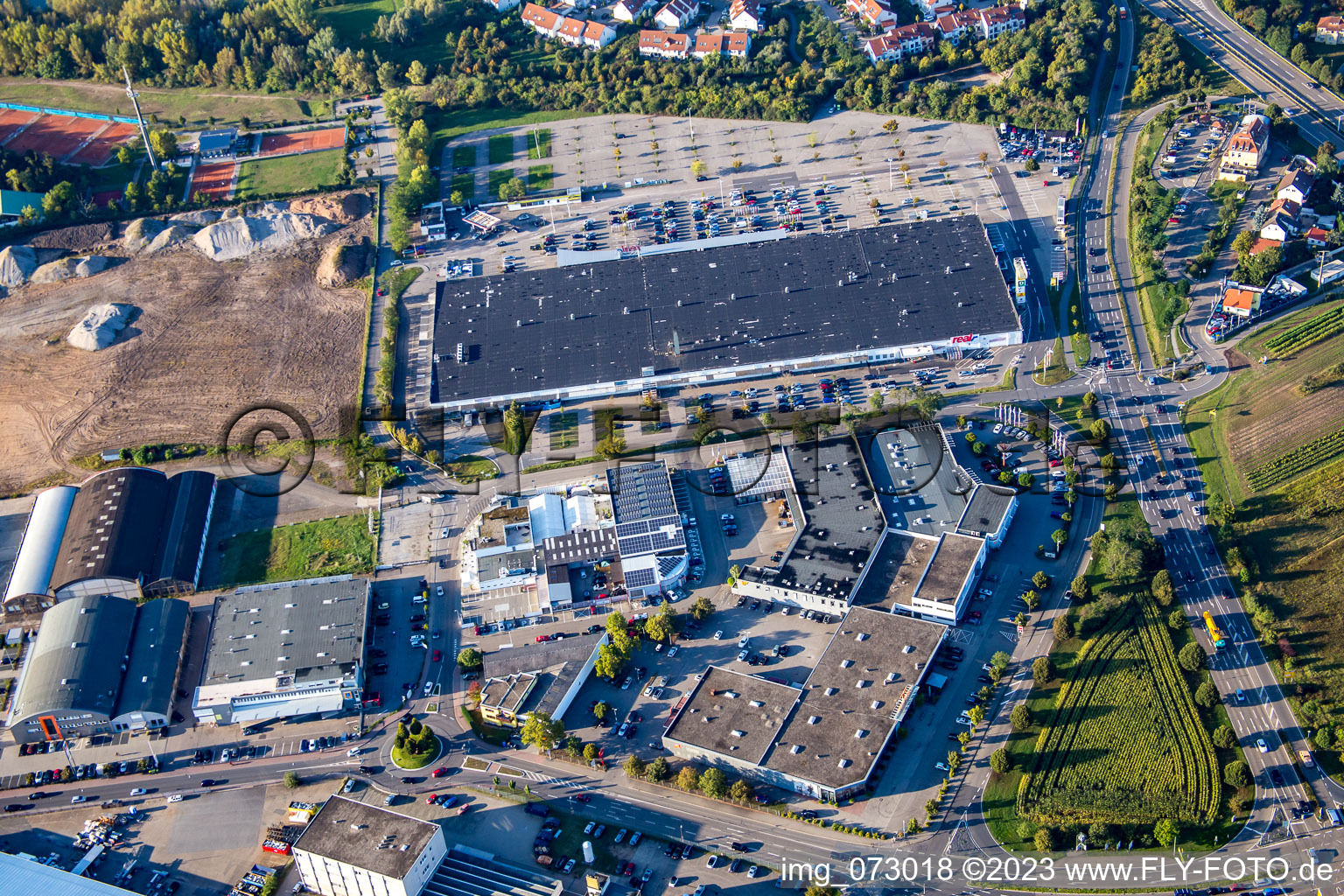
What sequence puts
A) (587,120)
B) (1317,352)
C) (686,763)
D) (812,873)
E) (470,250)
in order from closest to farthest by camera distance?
(812,873), (686,763), (1317,352), (470,250), (587,120)

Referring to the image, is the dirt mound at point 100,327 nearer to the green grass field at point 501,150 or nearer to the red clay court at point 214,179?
the red clay court at point 214,179

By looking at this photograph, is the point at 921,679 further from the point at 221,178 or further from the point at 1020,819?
the point at 221,178

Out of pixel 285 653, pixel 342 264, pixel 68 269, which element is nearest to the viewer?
pixel 285 653

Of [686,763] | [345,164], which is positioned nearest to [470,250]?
[345,164]

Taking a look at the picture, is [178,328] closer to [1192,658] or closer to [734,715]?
[734,715]

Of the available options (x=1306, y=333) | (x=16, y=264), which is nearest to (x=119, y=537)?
(x=16, y=264)

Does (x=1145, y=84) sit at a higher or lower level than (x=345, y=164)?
higher

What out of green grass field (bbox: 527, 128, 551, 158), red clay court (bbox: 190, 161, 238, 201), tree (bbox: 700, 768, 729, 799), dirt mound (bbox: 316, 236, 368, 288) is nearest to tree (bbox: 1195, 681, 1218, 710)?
tree (bbox: 700, 768, 729, 799)

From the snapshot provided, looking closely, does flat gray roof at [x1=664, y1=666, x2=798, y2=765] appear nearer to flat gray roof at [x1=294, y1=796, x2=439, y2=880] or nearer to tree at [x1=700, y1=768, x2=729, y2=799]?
tree at [x1=700, y1=768, x2=729, y2=799]
